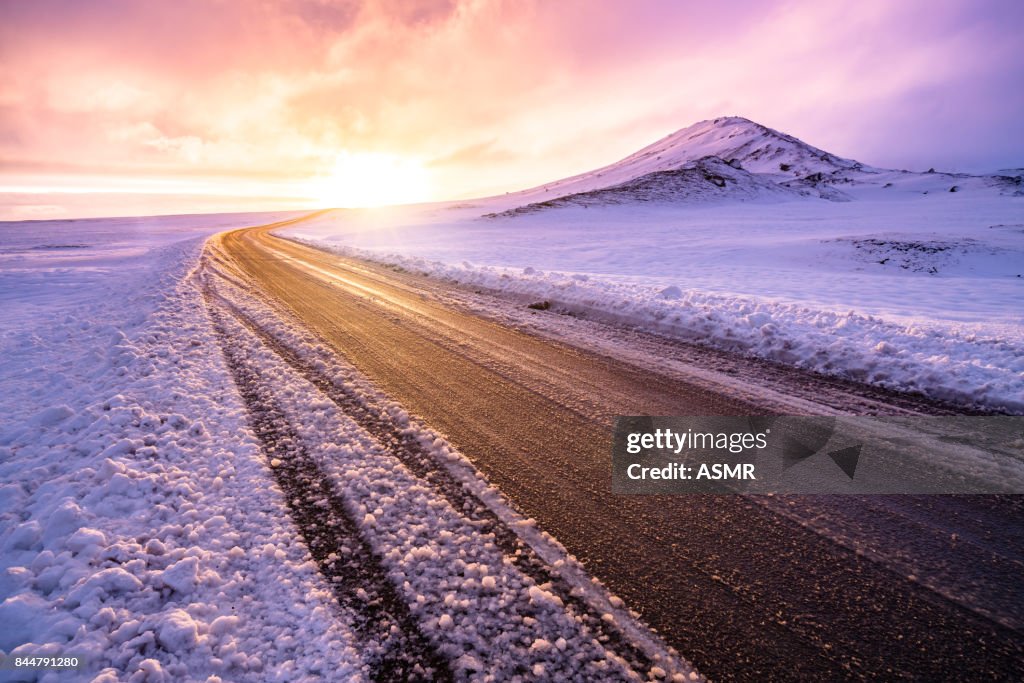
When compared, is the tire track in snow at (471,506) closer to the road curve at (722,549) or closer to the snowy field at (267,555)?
the snowy field at (267,555)

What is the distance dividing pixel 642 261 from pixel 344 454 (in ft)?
60.9

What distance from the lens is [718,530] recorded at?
2.89 meters

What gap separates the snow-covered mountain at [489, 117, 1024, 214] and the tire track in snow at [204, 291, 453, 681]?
5096 cm

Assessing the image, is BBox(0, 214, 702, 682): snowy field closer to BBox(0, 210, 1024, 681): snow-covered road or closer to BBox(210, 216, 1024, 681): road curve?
BBox(0, 210, 1024, 681): snow-covered road

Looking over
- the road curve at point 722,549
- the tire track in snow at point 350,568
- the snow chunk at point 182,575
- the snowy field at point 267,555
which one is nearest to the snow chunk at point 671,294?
the road curve at point 722,549

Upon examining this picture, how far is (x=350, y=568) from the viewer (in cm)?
261

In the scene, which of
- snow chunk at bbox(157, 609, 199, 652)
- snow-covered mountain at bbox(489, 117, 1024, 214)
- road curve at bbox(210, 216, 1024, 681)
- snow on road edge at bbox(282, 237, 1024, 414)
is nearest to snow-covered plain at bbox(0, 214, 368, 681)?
snow chunk at bbox(157, 609, 199, 652)

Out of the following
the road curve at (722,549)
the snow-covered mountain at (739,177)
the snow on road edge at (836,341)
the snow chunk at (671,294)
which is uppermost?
the snow-covered mountain at (739,177)

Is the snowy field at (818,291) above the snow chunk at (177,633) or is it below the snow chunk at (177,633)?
above

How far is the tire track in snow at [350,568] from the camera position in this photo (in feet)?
6.87

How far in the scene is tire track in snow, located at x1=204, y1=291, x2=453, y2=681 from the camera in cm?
209

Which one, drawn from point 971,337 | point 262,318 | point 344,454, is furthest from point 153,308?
point 971,337

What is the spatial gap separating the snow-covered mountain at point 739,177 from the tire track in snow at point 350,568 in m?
51.0

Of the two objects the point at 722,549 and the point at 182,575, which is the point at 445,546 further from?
the point at 722,549
